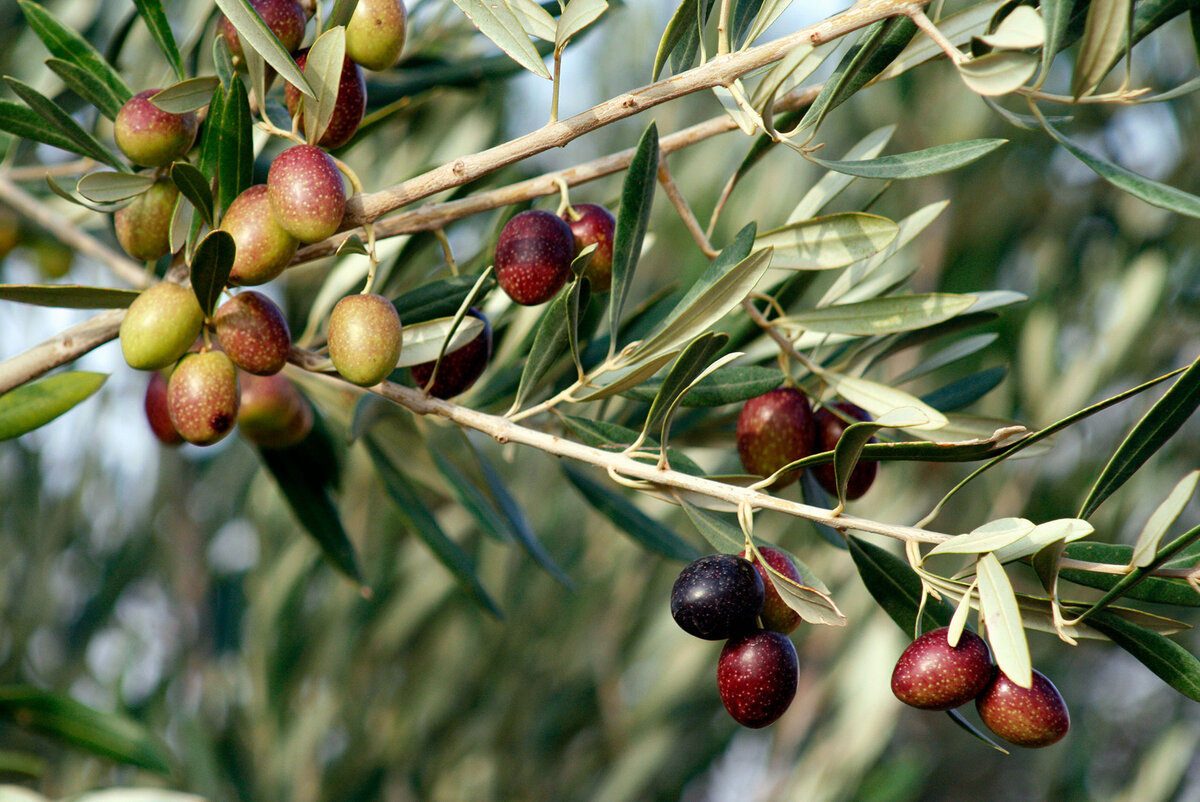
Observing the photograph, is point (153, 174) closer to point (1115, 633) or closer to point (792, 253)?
point (792, 253)

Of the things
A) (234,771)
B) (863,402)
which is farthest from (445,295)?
(234,771)

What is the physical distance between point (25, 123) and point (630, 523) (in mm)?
654

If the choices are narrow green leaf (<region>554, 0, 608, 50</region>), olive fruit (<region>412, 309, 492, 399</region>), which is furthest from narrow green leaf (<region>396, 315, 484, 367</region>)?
narrow green leaf (<region>554, 0, 608, 50</region>)

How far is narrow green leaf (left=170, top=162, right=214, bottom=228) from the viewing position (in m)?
0.59

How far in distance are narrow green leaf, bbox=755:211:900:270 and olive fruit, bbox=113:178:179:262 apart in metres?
0.45

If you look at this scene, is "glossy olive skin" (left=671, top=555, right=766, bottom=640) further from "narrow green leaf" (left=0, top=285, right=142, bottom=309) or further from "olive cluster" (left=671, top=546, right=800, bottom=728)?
"narrow green leaf" (left=0, top=285, right=142, bottom=309)

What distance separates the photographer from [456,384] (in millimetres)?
742

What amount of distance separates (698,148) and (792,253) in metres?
1.72

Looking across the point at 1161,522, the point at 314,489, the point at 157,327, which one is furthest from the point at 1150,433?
the point at 314,489

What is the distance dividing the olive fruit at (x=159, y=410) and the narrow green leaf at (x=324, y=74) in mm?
482

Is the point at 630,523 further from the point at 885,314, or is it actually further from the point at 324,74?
Answer: the point at 324,74

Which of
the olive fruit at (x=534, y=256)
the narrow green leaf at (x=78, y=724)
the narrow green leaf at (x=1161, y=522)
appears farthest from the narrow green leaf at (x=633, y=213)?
the narrow green leaf at (x=78, y=724)

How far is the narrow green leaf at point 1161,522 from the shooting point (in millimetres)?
487

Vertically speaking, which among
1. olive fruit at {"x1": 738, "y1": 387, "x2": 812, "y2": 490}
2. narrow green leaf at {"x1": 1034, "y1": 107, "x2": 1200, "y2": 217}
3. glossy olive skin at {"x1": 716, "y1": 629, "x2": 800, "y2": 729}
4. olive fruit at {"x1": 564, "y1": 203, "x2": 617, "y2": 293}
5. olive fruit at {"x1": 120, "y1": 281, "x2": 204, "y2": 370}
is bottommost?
olive fruit at {"x1": 738, "y1": 387, "x2": 812, "y2": 490}
